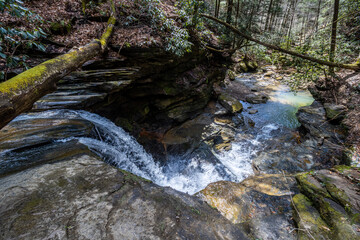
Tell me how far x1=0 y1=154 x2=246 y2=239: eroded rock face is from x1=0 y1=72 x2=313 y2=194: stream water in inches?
47.0


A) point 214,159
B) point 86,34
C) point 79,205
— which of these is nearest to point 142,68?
point 86,34

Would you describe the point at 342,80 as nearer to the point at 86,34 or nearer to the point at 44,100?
the point at 86,34

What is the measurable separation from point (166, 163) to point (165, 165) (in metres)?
0.11

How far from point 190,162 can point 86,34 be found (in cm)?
668

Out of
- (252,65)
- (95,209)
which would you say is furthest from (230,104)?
(252,65)

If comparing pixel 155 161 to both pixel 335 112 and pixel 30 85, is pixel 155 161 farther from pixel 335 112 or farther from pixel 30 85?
pixel 335 112

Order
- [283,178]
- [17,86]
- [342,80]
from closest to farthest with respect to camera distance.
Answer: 1. [17,86]
2. [283,178]
3. [342,80]

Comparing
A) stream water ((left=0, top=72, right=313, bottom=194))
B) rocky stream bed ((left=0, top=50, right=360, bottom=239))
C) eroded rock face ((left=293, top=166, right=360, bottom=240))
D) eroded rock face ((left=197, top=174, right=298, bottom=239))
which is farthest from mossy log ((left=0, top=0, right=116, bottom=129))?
eroded rock face ((left=293, top=166, right=360, bottom=240))

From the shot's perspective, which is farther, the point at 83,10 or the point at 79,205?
the point at 83,10

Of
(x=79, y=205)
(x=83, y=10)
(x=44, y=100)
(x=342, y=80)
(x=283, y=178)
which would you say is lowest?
(x=283, y=178)

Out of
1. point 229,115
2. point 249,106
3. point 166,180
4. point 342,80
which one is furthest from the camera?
point 249,106

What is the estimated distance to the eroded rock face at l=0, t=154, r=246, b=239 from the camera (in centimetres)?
176

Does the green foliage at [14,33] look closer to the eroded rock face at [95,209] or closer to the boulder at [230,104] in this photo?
the eroded rock face at [95,209]

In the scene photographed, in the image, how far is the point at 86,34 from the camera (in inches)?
230
